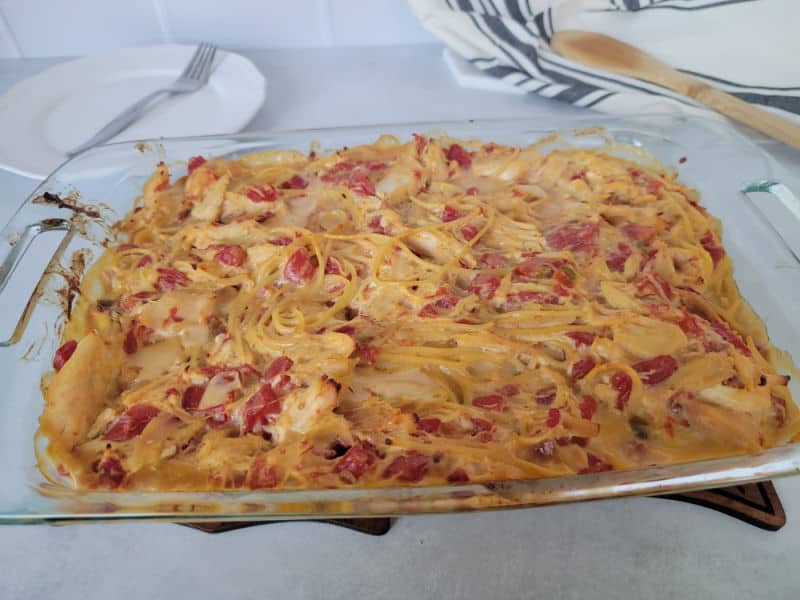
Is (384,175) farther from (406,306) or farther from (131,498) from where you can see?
(131,498)

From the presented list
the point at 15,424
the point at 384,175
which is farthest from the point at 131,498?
the point at 384,175

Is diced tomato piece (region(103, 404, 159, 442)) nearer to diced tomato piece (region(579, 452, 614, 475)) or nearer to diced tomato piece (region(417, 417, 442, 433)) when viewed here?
diced tomato piece (region(417, 417, 442, 433))

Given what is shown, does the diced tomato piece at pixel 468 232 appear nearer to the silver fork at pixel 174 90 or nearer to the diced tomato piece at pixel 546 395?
the diced tomato piece at pixel 546 395

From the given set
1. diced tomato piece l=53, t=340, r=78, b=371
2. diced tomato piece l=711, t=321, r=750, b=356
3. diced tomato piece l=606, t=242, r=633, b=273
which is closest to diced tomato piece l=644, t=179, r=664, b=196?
diced tomato piece l=606, t=242, r=633, b=273

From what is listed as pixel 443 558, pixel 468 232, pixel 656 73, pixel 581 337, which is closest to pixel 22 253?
pixel 468 232

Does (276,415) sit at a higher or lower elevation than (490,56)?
lower

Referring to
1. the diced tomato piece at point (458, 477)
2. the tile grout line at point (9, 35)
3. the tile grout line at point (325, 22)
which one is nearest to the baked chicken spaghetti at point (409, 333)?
the diced tomato piece at point (458, 477)

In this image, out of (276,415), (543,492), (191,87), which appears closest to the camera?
(543,492)
